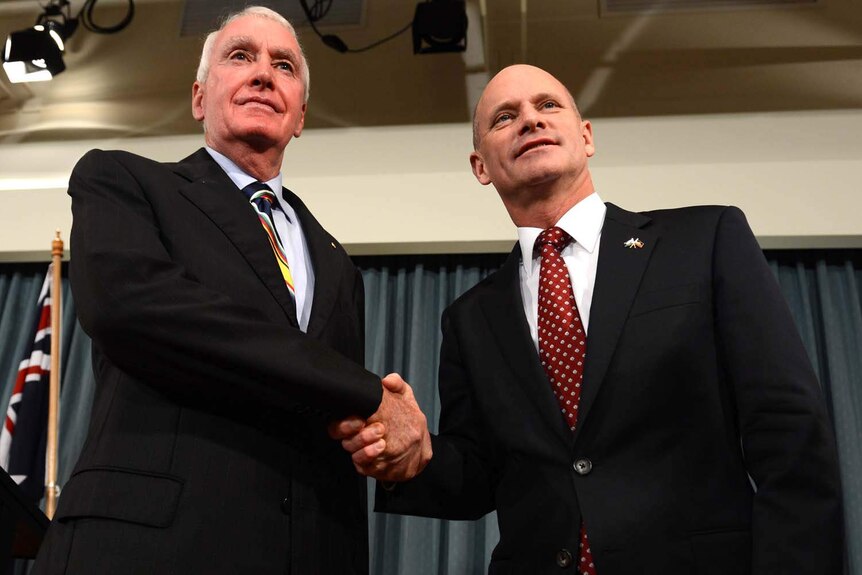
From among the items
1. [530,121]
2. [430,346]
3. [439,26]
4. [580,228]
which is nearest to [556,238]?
[580,228]

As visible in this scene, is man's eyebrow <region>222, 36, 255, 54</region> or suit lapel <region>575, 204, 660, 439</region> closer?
suit lapel <region>575, 204, 660, 439</region>

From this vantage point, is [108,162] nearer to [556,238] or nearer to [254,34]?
[254,34]

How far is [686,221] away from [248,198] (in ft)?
2.81

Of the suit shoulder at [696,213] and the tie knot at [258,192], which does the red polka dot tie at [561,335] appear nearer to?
the suit shoulder at [696,213]

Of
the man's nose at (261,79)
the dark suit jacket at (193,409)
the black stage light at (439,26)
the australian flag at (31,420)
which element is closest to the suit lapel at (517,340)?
the dark suit jacket at (193,409)

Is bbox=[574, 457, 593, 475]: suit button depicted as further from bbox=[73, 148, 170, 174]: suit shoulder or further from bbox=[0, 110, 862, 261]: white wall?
bbox=[0, 110, 862, 261]: white wall

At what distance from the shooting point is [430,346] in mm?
4297

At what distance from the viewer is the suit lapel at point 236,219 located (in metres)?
1.57

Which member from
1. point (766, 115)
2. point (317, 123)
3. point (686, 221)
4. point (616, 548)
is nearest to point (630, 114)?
point (766, 115)

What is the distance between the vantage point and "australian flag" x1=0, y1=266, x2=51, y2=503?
12.8 feet

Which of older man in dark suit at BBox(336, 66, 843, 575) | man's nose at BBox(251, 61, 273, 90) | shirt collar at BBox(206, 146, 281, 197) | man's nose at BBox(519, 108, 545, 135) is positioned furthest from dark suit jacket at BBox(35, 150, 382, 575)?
man's nose at BBox(519, 108, 545, 135)

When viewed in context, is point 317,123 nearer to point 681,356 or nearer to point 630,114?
point 630,114

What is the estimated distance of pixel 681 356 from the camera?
1573 millimetres

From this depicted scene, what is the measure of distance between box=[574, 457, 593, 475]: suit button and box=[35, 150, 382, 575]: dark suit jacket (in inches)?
13.9
